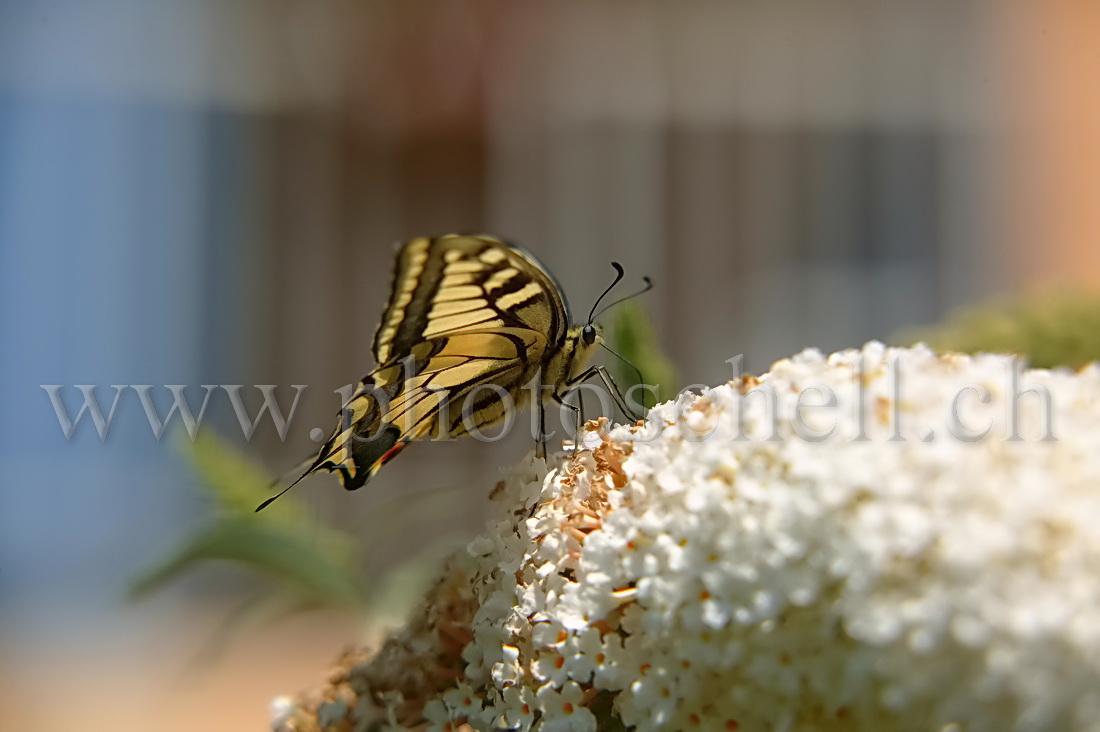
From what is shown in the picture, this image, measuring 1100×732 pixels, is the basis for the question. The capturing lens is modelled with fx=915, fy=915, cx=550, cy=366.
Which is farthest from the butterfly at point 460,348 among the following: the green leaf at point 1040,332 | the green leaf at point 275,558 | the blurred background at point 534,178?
the blurred background at point 534,178

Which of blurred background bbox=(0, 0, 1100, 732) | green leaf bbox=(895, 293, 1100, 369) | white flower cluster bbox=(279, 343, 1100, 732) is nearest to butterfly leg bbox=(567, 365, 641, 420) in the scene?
white flower cluster bbox=(279, 343, 1100, 732)

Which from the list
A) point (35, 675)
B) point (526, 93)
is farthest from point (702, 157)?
point (35, 675)

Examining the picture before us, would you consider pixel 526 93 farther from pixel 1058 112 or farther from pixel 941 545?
pixel 941 545

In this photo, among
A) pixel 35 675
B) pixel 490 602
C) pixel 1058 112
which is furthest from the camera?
pixel 1058 112

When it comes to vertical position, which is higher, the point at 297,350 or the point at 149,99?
the point at 149,99

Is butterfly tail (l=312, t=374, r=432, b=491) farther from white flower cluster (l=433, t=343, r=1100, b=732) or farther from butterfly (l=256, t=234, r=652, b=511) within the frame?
white flower cluster (l=433, t=343, r=1100, b=732)

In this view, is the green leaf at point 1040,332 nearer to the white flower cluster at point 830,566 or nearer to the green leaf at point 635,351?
the green leaf at point 635,351
